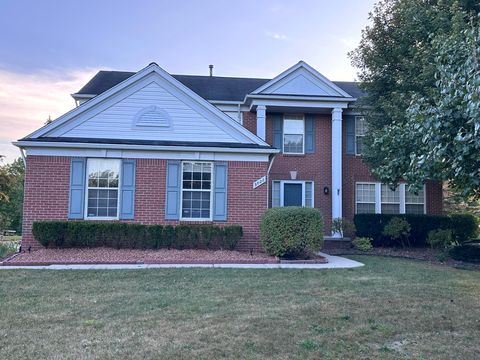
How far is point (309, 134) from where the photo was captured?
56.1 ft

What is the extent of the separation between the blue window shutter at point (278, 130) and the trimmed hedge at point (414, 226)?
4416mm

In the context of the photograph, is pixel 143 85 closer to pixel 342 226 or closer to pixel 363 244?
pixel 342 226

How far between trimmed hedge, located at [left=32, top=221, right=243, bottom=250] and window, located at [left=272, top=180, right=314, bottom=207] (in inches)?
187

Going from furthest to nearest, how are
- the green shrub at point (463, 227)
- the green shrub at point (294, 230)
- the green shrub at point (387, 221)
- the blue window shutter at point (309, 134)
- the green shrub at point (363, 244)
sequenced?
the blue window shutter at point (309, 134) < the green shrub at point (463, 227) < the green shrub at point (387, 221) < the green shrub at point (363, 244) < the green shrub at point (294, 230)

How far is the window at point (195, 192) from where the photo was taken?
1293 cm

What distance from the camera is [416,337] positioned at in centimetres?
498

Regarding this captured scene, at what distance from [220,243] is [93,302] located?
20.0 feet

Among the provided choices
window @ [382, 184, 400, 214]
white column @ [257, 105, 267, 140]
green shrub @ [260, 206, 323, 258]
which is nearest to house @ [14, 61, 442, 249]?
green shrub @ [260, 206, 323, 258]

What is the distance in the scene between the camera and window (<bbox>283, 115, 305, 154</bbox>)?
17.1 meters

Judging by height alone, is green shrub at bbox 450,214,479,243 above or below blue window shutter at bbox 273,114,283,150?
below

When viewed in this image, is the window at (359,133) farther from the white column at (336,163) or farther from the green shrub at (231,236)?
the green shrub at (231,236)

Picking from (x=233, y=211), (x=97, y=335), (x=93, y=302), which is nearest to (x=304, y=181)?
(x=233, y=211)

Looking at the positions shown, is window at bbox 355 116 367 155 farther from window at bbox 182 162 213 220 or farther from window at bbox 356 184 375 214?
window at bbox 182 162 213 220

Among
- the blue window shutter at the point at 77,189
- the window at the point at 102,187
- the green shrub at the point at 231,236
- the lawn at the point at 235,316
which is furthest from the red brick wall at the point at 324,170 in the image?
the lawn at the point at 235,316
